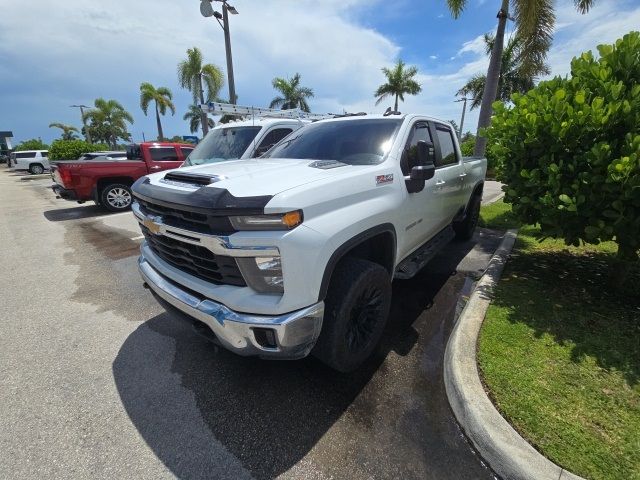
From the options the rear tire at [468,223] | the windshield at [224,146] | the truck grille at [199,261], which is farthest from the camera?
the windshield at [224,146]

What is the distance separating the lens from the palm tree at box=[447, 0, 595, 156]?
360 inches

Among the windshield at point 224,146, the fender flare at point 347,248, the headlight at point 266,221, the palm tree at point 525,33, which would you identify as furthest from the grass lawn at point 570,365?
the palm tree at point 525,33

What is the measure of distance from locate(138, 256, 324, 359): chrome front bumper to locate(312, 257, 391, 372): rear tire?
0.59 feet

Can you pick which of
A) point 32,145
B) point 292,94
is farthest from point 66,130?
point 292,94

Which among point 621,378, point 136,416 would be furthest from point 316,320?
point 621,378

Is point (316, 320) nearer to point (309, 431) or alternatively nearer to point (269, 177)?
point (309, 431)

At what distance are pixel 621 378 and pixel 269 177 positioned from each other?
286cm

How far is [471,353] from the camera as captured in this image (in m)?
2.59

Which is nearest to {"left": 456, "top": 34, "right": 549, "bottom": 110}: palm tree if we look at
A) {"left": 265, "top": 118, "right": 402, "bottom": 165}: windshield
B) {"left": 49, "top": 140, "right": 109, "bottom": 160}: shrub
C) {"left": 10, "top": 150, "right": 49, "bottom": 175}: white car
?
{"left": 265, "top": 118, "right": 402, "bottom": 165}: windshield

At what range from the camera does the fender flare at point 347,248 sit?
2.01 meters

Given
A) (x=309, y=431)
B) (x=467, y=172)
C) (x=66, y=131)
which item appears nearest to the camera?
(x=309, y=431)

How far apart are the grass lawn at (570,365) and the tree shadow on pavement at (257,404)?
1.41 ft

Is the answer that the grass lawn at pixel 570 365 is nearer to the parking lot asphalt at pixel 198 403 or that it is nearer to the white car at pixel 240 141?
the parking lot asphalt at pixel 198 403

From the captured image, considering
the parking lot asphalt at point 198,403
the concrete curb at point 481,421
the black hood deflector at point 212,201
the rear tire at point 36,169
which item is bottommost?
the rear tire at point 36,169
